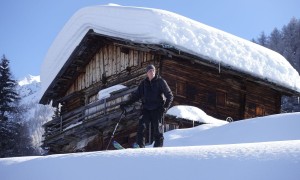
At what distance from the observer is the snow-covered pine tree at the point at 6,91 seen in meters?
27.7

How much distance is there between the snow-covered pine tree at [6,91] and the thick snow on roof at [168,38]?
9.42m

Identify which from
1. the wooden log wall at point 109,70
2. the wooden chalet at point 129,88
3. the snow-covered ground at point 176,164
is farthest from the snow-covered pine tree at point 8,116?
the snow-covered ground at point 176,164

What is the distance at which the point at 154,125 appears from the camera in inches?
309

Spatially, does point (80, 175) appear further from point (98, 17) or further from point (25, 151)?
point (25, 151)

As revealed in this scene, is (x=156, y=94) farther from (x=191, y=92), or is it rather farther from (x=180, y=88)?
(x=191, y=92)

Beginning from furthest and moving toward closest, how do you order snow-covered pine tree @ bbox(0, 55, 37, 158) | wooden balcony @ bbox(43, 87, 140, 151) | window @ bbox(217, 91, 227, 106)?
snow-covered pine tree @ bbox(0, 55, 37, 158)
window @ bbox(217, 91, 227, 106)
wooden balcony @ bbox(43, 87, 140, 151)

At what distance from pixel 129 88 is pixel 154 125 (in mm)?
6888

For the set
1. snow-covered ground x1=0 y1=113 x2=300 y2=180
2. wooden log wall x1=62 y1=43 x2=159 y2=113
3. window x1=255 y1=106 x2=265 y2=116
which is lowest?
snow-covered ground x1=0 y1=113 x2=300 y2=180

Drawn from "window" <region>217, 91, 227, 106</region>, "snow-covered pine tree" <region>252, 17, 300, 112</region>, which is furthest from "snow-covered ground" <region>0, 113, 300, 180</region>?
"snow-covered pine tree" <region>252, 17, 300, 112</region>

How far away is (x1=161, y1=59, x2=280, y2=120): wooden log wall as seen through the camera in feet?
50.1

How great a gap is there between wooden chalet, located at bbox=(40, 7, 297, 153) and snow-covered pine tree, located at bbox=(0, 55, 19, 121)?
911 cm

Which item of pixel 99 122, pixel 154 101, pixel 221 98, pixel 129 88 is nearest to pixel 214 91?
pixel 221 98

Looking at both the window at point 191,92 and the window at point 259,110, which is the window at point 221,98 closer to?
the window at point 191,92

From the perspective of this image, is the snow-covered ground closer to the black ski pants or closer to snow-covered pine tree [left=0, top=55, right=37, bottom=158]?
the black ski pants
